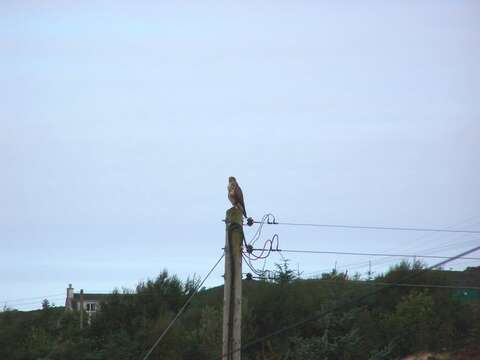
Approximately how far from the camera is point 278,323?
45531mm

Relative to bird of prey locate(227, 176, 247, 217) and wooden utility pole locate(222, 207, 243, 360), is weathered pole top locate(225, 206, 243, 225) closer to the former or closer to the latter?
wooden utility pole locate(222, 207, 243, 360)

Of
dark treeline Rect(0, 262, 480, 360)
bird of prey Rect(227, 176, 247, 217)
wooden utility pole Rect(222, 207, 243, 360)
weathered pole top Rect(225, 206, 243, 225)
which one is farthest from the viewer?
dark treeline Rect(0, 262, 480, 360)

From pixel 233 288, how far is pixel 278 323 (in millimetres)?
29943

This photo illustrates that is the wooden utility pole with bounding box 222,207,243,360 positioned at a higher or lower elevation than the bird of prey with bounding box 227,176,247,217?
lower

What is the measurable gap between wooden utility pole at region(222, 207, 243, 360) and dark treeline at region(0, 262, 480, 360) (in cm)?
1742

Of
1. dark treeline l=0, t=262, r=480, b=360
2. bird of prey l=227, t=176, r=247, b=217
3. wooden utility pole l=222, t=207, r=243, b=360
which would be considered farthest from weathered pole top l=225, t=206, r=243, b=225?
dark treeline l=0, t=262, r=480, b=360

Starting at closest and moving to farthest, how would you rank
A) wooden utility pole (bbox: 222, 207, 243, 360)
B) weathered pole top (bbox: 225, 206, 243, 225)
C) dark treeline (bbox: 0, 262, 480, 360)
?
wooden utility pole (bbox: 222, 207, 243, 360) → weathered pole top (bbox: 225, 206, 243, 225) → dark treeline (bbox: 0, 262, 480, 360)

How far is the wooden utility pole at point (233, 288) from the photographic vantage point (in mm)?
15789

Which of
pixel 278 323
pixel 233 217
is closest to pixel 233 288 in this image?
pixel 233 217

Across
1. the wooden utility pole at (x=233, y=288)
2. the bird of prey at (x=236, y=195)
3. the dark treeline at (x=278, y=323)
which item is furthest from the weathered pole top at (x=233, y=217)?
the dark treeline at (x=278, y=323)

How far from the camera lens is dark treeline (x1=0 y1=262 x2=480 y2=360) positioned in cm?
3766

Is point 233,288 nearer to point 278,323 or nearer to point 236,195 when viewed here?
point 236,195

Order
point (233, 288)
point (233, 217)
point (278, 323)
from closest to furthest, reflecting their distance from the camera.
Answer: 1. point (233, 288)
2. point (233, 217)
3. point (278, 323)

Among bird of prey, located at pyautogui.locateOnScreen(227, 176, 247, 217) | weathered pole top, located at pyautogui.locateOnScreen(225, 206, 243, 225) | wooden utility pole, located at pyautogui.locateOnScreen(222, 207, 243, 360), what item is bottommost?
wooden utility pole, located at pyautogui.locateOnScreen(222, 207, 243, 360)
